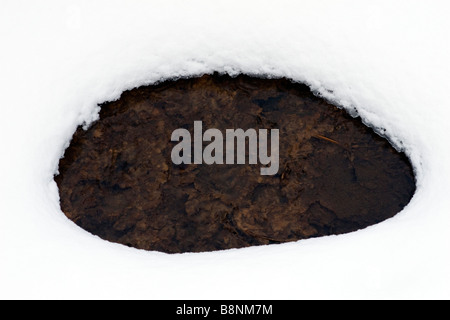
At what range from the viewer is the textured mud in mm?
2268

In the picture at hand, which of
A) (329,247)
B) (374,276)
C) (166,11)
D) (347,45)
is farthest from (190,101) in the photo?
(374,276)

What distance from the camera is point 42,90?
2393 millimetres

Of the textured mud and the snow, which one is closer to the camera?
the snow

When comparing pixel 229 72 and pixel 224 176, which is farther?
pixel 229 72

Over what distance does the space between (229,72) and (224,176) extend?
65cm

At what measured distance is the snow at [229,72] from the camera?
185 cm

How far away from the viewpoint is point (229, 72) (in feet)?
8.70

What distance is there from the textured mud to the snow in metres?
0.11

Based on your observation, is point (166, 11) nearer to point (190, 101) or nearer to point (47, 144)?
point (190, 101)

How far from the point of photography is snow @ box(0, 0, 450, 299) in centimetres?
185

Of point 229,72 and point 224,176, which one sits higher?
point 229,72

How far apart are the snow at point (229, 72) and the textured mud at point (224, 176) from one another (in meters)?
0.11

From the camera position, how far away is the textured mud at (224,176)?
7.44ft

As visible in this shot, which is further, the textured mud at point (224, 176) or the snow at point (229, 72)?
the textured mud at point (224, 176)
